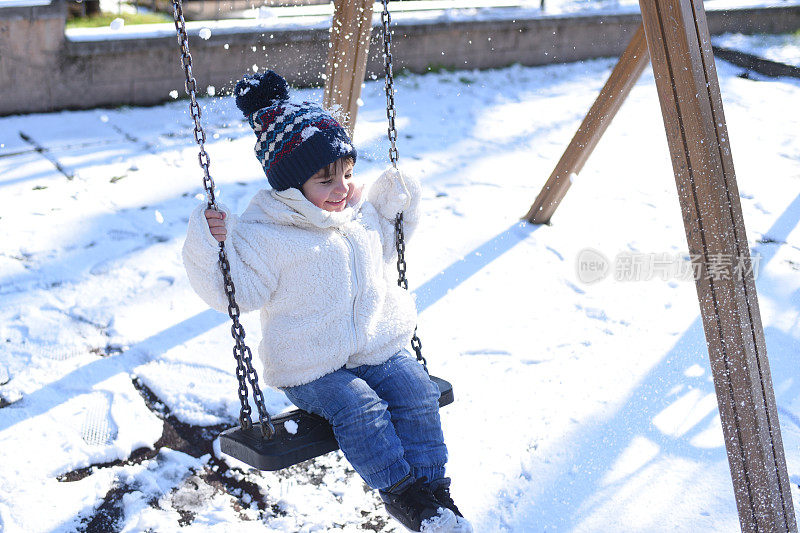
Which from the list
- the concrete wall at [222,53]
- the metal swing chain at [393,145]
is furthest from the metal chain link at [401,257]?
→ the concrete wall at [222,53]

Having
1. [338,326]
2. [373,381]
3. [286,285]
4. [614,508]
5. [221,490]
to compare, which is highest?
[286,285]

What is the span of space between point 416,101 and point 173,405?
149 inches

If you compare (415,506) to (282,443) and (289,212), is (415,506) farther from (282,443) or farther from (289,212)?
(289,212)

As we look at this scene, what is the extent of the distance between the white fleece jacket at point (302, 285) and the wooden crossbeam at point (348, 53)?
1.07 metres

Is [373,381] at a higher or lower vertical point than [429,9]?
lower

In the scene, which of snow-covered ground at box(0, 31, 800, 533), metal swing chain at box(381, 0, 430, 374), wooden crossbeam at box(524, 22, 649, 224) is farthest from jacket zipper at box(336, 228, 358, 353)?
wooden crossbeam at box(524, 22, 649, 224)

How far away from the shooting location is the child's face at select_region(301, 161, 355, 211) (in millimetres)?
1993

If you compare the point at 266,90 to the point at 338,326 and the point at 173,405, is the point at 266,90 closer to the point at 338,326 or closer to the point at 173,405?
the point at 338,326

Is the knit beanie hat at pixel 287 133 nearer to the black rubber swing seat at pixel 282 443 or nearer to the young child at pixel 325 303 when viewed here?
the young child at pixel 325 303

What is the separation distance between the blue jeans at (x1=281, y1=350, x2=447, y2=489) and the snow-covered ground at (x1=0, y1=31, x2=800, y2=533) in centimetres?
39

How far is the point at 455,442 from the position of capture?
2.58 m

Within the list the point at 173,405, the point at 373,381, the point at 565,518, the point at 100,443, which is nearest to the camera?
the point at 373,381

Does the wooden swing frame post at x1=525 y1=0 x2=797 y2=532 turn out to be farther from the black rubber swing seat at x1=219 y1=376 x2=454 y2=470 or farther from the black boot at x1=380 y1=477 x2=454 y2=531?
the black rubber swing seat at x1=219 y1=376 x2=454 y2=470

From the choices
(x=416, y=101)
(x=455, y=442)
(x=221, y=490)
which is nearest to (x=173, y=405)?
(x=221, y=490)
